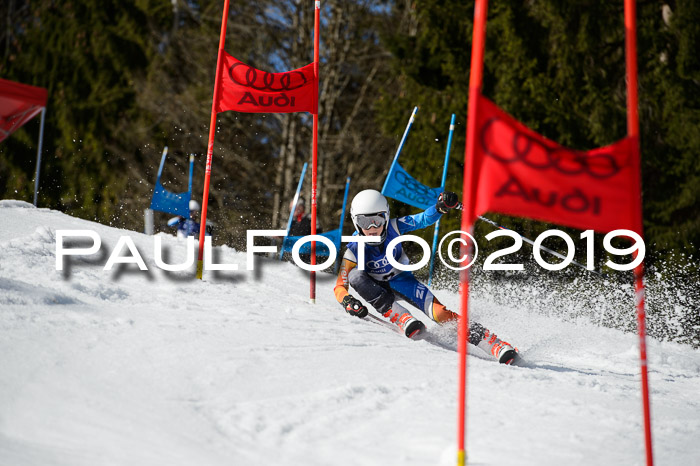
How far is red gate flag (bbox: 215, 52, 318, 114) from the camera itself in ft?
23.5

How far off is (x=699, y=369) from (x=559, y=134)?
6.59 meters

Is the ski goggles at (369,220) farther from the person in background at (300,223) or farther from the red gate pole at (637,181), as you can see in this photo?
the person in background at (300,223)

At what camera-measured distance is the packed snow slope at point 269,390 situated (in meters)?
3.31

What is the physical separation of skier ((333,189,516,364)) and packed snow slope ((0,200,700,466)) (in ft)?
0.64

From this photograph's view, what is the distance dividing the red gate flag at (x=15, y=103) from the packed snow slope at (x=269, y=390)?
417 cm

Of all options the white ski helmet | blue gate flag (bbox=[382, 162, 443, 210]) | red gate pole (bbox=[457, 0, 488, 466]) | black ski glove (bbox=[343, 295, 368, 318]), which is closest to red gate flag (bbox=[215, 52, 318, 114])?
the white ski helmet

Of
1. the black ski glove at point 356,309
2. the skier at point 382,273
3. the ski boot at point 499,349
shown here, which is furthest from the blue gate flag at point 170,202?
the ski boot at point 499,349

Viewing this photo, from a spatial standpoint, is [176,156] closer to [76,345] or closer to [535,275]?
[535,275]

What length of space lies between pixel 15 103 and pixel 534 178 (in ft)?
29.1

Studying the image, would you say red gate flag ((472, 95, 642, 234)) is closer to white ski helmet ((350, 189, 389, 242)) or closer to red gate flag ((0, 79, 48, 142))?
white ski helmet ((350, 189, 389, 242))

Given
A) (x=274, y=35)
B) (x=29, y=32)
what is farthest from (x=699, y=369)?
(x=29, y=32)

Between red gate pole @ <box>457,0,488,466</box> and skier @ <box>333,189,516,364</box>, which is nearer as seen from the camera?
red gate pole @ <box>457,0,488,466</box>

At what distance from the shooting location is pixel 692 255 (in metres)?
11.3

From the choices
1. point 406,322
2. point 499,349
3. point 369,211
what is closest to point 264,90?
point 369,211
